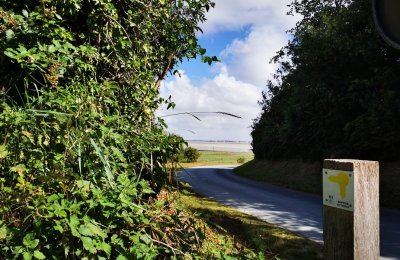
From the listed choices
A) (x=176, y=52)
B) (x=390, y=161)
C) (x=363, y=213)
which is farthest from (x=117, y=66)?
(x=390, y=161)

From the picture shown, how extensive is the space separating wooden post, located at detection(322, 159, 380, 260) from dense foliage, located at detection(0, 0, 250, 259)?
3.19 feet

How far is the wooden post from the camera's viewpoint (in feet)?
6.97

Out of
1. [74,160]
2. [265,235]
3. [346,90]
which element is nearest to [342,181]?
[74,160]

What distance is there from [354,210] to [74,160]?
5.74 ft

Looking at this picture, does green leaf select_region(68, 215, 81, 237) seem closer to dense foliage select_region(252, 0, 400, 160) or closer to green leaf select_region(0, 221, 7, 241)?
green leaf select_region(0, 221, 7, 241)

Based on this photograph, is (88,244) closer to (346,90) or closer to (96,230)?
(96,230)

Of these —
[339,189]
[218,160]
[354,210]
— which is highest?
[339,189]

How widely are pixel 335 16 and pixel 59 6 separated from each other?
1605cm

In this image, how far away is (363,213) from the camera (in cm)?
214

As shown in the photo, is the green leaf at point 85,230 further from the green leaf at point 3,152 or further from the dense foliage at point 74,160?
the green leaf at point 3,152

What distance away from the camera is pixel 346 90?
17.4 metres

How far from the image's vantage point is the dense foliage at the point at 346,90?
49.2 ft

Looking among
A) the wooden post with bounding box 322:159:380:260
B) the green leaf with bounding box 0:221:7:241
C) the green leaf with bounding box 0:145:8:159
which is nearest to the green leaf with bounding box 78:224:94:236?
the green leaf with bounding box 0:221:7:241

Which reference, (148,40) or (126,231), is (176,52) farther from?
(126,231)
